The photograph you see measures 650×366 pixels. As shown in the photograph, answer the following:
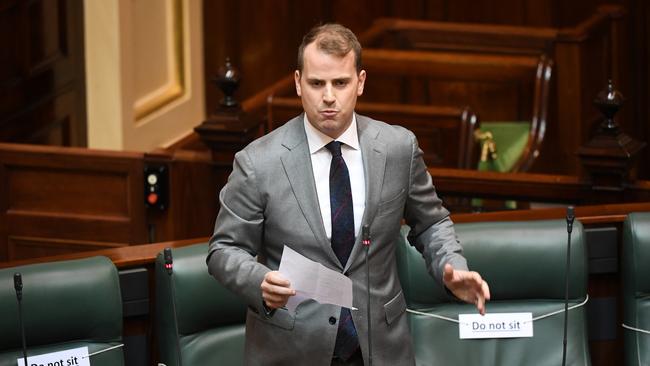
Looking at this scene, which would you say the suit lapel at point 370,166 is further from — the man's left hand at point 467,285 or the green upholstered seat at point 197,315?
the green upholstered seat at point 197,315

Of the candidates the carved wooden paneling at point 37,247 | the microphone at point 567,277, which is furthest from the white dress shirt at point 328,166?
the carved wooden paneling at point 37,247

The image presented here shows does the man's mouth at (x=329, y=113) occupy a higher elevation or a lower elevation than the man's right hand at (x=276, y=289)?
higher

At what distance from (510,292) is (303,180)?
1023 millimetres

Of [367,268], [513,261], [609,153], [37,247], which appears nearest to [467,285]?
[367,268]

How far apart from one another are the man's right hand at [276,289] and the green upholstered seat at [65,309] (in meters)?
0.91

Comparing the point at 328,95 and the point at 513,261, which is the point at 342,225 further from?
the point at 513,261

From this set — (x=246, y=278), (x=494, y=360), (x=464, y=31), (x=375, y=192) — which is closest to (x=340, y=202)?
(x=375, y=192)

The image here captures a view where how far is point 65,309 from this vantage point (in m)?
3.21

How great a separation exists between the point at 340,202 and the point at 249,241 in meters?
0.20

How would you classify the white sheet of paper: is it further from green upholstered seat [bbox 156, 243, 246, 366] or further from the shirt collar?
green upholstered seat [bbox 156, 243, 246, 366]

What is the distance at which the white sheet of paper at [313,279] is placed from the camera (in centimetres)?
248

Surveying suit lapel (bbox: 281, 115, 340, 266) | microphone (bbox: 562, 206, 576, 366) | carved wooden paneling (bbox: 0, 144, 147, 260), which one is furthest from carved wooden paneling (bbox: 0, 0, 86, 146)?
suit lapel (bbox: 281, 115, 340, 266)

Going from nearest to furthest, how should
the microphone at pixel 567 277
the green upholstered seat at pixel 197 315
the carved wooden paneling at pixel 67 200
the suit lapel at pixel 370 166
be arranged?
the suit lapel at pixel 370 166, the microphone at pixel 567 277, the green upholstered seat at pixel 197 315, the carved wooden paneling at pixel 67 200

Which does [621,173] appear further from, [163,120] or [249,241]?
[163,120]
